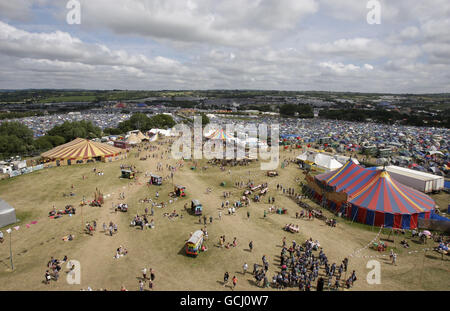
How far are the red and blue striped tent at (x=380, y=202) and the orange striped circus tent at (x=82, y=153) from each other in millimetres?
27546

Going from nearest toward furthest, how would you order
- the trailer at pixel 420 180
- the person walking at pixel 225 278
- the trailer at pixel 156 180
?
the person walking at pixel 225 278 → the trailer at pixel 420 180 → the trailer at pixel 156 180

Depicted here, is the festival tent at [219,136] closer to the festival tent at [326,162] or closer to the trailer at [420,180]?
the festival tent at [326,162]

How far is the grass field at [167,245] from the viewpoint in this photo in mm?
11828

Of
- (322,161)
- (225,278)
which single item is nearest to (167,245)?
(225,278)

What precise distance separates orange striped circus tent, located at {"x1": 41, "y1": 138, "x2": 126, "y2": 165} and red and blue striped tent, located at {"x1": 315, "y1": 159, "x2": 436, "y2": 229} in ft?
90.4

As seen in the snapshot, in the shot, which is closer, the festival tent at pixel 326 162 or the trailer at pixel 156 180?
the trailer at pixel 156 180

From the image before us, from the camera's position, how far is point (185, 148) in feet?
139

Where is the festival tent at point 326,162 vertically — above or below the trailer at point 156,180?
above

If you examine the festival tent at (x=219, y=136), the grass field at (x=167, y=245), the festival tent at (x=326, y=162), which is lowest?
the grass field at (x=167, y=245)

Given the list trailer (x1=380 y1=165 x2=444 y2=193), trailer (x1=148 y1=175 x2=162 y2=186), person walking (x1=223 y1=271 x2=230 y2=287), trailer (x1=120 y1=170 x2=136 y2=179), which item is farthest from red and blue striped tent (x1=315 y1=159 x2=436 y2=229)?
trailer (x1=120 y1=170 x2=136 y2=179)

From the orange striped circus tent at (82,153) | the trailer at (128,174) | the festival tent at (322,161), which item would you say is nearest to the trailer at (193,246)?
the trailer at (128,174)

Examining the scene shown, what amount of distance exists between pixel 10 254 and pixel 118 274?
6.05m

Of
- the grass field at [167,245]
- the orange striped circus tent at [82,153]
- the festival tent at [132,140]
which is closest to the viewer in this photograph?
the grass field at [167,245]

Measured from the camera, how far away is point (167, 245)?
1480 centimetres
